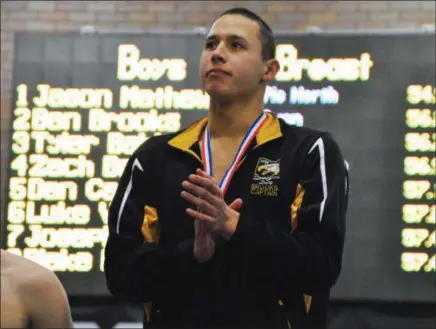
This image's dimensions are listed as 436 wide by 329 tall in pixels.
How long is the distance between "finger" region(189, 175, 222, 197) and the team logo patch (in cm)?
22

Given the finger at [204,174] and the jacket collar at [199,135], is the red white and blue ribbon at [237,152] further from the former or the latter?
the finger at [204,174]

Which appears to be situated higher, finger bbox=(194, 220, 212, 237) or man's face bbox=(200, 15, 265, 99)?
man's face bbox=(200, 15, 265, 99)

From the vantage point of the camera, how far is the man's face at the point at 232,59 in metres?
2.32

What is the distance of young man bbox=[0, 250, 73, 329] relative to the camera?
151 cm

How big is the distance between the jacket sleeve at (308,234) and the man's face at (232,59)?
25 cm

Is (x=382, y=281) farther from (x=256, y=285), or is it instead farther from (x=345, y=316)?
(x=256, y=285)

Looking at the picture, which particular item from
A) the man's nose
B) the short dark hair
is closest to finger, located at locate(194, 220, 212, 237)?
the man's nose

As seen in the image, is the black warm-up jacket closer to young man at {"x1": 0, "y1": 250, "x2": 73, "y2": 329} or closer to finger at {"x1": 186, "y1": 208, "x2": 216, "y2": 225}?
finger at {"x1": 186, "y1": 208, "x2": 216, "y2": 225}

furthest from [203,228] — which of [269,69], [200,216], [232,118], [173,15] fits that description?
[173,15]

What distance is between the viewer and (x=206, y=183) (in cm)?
202

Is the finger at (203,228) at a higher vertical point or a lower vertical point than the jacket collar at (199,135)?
lower

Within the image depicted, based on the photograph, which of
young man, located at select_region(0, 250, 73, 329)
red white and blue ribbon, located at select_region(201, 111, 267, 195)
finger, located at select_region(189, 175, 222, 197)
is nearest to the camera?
young man, located at select_region(0, 250, 73, 329)

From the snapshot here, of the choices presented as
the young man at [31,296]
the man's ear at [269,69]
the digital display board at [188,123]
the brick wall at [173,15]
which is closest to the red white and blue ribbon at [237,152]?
the man's ear at [269,69]

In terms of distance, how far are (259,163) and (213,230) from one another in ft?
0.94
